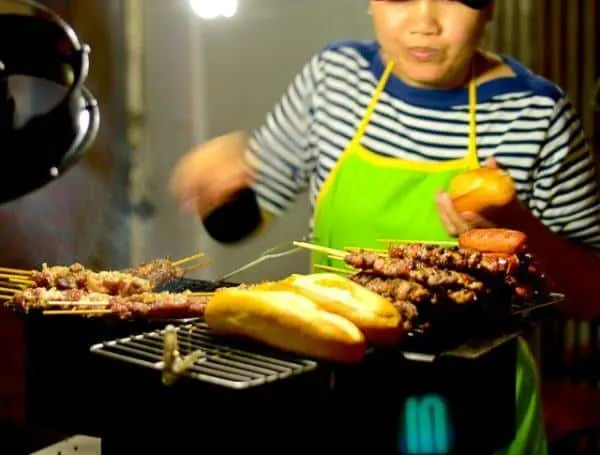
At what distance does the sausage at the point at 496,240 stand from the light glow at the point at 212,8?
1.33 meters

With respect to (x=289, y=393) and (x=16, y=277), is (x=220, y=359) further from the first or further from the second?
(x=16, y=277)

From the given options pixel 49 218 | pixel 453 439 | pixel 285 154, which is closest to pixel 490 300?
pixel 453 439

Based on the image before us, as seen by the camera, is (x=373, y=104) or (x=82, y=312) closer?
(x=82, y=312)

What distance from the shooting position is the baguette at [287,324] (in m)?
1.37

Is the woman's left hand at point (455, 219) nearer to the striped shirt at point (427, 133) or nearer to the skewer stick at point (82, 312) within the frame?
the striped shirt at point (427, 133)

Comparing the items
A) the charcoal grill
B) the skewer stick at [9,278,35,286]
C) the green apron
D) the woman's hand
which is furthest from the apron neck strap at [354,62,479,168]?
the skewer stick at [9,278,35,286]

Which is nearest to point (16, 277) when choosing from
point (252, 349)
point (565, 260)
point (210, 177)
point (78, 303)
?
point (78, 303)

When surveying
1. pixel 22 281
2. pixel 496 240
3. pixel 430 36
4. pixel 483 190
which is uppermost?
pixel 430 36

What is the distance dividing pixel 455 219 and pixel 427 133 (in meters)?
0.35

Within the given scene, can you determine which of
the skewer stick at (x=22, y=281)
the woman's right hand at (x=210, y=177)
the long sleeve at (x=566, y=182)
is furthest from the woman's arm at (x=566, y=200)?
the skewer stick at (x=22, y=281)

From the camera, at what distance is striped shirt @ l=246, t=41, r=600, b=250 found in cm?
217

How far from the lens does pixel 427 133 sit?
2.24 m

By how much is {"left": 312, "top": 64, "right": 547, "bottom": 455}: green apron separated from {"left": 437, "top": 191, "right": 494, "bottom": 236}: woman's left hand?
0.17 metres

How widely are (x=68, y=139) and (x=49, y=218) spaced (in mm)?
1726
